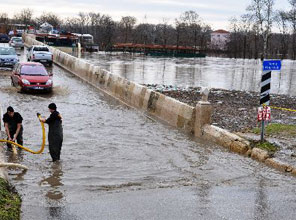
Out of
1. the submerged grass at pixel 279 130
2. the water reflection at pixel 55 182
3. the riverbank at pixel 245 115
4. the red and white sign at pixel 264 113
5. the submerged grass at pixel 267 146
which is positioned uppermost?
the red and white sign at pixel 264 113

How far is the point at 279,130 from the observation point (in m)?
14.4

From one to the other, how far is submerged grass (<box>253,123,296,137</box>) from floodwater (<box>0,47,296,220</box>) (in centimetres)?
194

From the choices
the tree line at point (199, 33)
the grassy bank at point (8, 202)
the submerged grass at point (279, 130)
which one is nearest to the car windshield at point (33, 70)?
the submerged grass at point (279, 130)

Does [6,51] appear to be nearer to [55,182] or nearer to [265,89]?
[265,89]

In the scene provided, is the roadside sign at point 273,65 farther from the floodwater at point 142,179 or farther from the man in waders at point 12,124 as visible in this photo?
the man in waders at point 12,124

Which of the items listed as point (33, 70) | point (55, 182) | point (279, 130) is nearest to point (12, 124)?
point (55, 182)

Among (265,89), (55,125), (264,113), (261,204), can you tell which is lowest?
(261,204)

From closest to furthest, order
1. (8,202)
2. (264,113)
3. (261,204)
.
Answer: (8,202) → (261,204) → (264,113)

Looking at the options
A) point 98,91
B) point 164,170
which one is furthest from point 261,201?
point 98,91

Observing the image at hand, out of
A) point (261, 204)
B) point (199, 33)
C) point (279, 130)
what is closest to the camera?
point (261, 204)

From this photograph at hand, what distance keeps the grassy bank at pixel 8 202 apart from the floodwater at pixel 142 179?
18 centimetres

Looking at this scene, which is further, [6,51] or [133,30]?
[133,30]

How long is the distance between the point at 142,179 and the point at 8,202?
3246 mm

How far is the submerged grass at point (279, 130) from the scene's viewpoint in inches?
553
